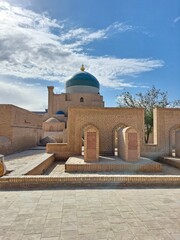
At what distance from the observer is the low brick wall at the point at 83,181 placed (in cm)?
470

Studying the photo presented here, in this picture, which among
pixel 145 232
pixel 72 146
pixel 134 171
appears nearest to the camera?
pixel 145 232

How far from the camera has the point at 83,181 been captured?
483cm

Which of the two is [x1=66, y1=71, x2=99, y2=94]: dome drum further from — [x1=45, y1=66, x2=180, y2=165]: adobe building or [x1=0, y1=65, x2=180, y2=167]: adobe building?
[x1=45, y1=66, x2=180, y2=165]: adobe building

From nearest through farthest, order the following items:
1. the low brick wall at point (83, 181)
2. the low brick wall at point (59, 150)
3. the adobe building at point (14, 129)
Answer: the low brick wall at point (83, 181) < the low brick wall at point (59, 150) < the adobe building at point (14, 129)

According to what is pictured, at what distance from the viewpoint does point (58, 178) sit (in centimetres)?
479

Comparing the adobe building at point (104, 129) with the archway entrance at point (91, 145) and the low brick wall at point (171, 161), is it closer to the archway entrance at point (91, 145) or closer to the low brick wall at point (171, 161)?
the low brick wall at point (171, 161)

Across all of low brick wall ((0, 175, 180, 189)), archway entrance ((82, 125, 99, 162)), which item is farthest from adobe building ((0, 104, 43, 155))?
low brick wall ((0, 175, 180, 189))

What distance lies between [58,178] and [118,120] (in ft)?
27.9

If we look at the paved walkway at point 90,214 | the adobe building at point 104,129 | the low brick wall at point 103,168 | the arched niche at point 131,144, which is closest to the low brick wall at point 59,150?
the adobe building at point 104,129

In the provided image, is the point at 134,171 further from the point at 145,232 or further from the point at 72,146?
the point at 145,232

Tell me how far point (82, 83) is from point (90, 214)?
3095 centimetres

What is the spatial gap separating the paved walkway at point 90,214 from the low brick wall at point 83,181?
0.30 metres

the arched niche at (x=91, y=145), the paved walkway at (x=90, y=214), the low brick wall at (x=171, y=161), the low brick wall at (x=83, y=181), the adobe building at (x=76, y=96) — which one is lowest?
the low brick wall at (x=171, y=161)

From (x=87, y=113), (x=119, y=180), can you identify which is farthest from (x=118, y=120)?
(x=119, y=180)
